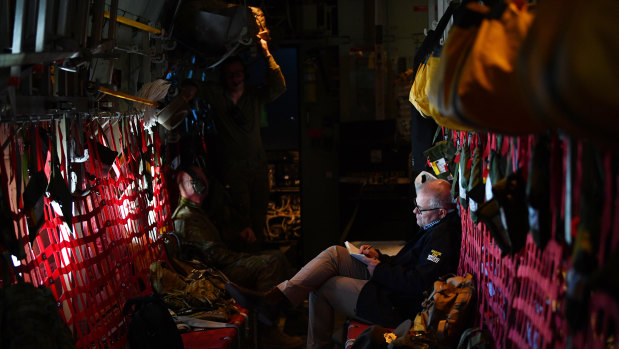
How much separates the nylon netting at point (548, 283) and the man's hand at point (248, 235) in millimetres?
3220

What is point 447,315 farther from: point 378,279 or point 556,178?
point 556,178

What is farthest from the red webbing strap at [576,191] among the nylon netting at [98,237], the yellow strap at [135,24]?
the yellow strap at [135,24]

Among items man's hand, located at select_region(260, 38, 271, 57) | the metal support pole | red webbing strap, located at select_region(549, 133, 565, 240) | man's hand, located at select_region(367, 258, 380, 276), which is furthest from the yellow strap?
red webbing strap, located at select_region(549, 133, 565, 240)

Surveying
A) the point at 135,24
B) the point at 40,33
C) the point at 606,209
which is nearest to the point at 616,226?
the point at 606,209

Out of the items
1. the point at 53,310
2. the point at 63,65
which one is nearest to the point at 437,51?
the point at 63,65

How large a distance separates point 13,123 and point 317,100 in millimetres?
5943

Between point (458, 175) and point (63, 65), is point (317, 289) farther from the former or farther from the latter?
point (63, 65)

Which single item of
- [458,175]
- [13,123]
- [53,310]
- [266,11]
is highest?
[266,11]

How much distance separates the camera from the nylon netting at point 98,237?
10.1 ft

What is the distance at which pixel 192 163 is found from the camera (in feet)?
18.8

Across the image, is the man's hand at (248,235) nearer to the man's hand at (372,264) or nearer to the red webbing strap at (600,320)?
the man's hand at (372,264)

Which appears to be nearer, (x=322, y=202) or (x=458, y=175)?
(x=458, y=175)

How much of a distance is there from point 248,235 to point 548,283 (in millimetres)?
4268

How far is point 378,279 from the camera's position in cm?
418
